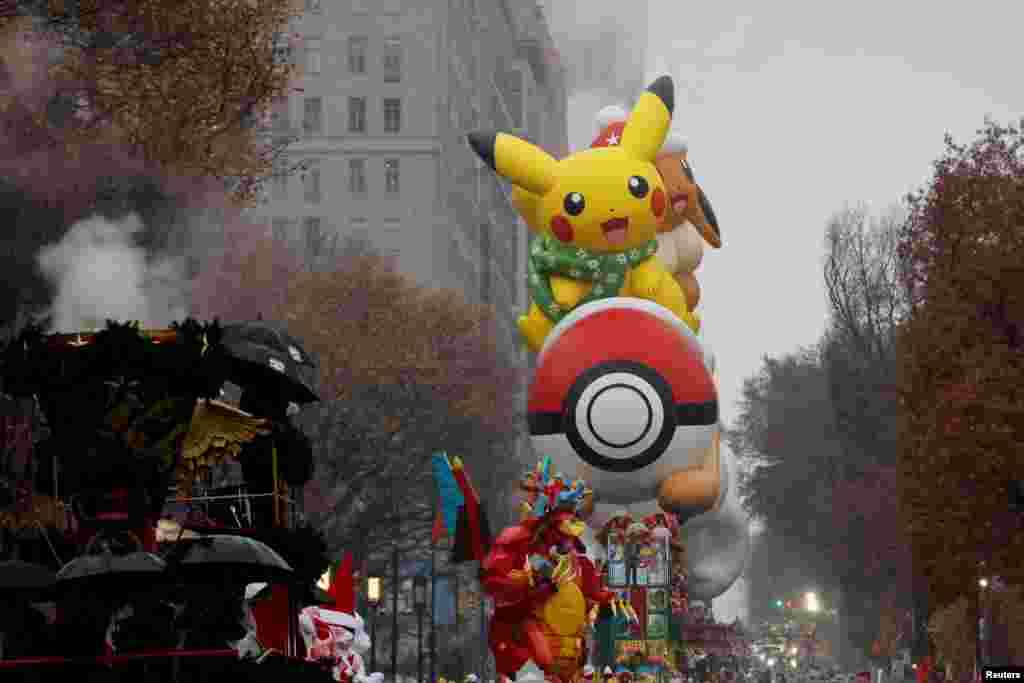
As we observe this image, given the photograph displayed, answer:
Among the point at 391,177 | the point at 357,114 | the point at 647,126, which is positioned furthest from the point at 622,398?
the point at 357,114

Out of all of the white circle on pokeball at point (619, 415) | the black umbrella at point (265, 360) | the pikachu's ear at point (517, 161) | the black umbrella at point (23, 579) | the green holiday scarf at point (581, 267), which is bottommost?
the black umbrella at point (23, 579)

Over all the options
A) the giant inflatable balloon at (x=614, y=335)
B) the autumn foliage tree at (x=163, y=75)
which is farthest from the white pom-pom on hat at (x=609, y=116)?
the autumn foliage tree at (x=163, y=75)

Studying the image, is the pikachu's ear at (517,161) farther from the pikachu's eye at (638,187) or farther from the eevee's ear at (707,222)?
the eevee's ear at (707,222)

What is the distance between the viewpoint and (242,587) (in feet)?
56.3

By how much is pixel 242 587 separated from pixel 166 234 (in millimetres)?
16369

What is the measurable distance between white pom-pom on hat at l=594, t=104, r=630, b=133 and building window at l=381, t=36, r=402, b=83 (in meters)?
52.1

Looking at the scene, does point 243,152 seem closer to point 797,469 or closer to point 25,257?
point 25,257

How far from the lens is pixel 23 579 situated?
1662 cm

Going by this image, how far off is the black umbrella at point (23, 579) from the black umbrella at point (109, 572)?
1.73ft

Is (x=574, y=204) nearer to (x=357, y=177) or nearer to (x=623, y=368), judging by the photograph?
(x=623, y=368)

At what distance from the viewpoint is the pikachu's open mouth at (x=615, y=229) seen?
131 ft

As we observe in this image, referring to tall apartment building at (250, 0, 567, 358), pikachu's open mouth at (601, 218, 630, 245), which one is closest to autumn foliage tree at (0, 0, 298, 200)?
pikachu's open mouth at (601, 218, 630, 245)

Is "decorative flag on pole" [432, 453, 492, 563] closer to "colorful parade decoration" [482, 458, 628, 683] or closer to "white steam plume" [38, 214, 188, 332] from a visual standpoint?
"colorful parade decoration" [482, 458, 628, 683]

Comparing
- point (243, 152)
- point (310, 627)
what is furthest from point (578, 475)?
point (310, 627)
